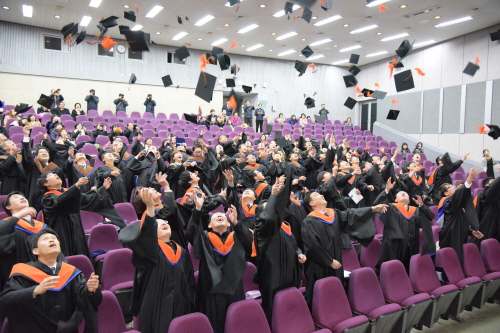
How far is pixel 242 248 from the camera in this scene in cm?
320

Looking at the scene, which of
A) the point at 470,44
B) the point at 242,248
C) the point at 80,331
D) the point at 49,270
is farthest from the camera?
the point at 470,44

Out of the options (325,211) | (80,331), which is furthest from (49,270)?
(325,211)

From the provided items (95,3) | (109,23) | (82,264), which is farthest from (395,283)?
(95,3)

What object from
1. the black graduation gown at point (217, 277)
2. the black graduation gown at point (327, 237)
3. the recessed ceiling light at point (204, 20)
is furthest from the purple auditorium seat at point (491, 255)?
the recessed ceiling light at point (204, 20)

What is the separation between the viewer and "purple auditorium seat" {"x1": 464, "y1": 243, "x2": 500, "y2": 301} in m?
4.25

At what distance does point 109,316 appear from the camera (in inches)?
103

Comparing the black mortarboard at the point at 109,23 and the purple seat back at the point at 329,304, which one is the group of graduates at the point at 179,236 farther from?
the black mortarboard at the point at 109,23

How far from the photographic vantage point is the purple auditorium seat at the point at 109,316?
8.52 ft

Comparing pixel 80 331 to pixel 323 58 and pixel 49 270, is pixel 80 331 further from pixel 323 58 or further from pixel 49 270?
pixel 323 58

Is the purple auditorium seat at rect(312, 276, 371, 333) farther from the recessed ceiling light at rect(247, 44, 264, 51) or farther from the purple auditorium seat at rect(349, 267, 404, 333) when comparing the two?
the recessed ceiling light at rect(247, 44, 264, 51)

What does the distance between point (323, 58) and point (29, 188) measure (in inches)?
622

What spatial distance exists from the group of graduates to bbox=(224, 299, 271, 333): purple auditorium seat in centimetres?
28

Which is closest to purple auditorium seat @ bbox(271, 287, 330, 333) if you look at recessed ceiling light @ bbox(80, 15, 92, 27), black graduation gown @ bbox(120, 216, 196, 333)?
black graduation gown @ bbox(120, 216, 196, 333)

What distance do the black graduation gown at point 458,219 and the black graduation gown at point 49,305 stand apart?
4257 mm
